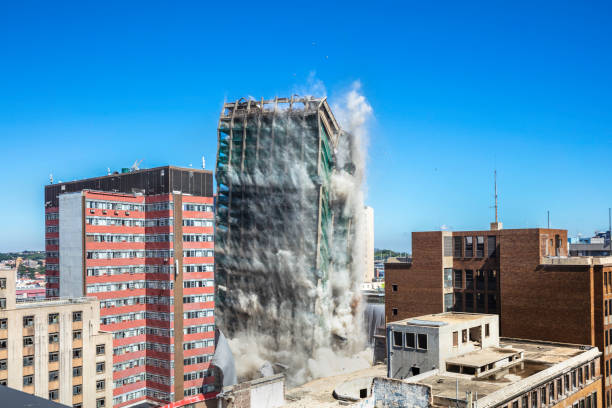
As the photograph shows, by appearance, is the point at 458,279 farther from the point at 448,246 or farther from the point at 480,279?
the point at 448,246

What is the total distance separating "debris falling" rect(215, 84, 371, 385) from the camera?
8706 centimetres

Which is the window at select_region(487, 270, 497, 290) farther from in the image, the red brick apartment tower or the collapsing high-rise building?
the red brick apartment tower

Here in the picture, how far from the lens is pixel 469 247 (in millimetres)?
73125

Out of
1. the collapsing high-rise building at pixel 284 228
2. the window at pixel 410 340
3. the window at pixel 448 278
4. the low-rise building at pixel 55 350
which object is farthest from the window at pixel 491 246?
the low-rise building at pixel 55 350

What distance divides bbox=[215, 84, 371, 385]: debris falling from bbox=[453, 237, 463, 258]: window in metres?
20.9

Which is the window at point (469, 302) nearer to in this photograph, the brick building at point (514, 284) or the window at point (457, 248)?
the brick building at point (514, 284)

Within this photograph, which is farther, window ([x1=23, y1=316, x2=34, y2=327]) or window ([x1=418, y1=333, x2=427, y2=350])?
window ([x1=23, y1=316, x2=34, y2=327])

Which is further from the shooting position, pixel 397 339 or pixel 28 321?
pixel 28 321

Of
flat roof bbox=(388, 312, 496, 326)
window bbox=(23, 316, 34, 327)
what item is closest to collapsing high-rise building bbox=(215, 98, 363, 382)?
flat roof bbox=(388, 312, 496, 326)

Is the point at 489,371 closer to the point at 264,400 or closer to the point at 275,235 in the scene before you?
the point at 264,400

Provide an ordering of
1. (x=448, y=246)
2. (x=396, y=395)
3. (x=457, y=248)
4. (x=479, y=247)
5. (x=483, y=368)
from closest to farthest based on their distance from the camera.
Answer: (x=396, y=395) < (x=483, y=368) < (x=479, y=247) < (x=448, y=246) < (x=457, y=248)

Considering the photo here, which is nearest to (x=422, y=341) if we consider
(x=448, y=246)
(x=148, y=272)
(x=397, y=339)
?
(x=397, y=339)

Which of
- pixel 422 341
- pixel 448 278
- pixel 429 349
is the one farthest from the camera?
pixel 448 278

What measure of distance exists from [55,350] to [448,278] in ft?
160
